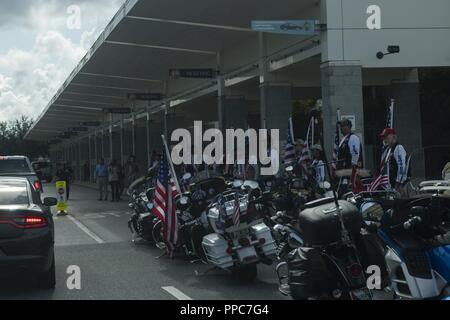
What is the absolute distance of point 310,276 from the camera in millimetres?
5613

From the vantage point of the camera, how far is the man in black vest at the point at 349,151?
1139 centimetres

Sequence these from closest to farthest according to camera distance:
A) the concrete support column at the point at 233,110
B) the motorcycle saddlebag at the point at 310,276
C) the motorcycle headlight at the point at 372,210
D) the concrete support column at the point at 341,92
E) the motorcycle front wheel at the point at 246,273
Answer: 1. the motorcycle saddlebag at the point at 310,276
2. the motorcycle headlight at the point at 372,210
3. the motorcycle front wheel at the point at 246,273
4. the concrete support column at the point at 341,92
5. the concrete support column at the point at 233,110

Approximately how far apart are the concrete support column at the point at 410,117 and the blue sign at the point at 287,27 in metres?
5.96

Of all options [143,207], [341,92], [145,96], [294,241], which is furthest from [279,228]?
[145,96]

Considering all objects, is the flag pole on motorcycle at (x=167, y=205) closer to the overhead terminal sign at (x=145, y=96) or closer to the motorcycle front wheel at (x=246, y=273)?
the motorcycle front wheel at (x=246, y=273)

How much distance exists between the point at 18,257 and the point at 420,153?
16.1m

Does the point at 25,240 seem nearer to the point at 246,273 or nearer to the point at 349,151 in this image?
the point at 246,273

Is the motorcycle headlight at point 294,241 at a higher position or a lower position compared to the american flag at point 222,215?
lower

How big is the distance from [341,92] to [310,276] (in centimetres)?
1208

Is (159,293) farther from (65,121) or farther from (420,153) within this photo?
(65,121)

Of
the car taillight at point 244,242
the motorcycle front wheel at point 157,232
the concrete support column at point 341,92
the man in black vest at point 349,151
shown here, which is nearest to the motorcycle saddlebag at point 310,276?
the car taillight at point 244,242

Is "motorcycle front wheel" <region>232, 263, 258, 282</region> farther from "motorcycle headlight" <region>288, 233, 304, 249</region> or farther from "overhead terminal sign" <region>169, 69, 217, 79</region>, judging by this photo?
"overhead terminal sign" <region>169, 69, 217, 79</region>
